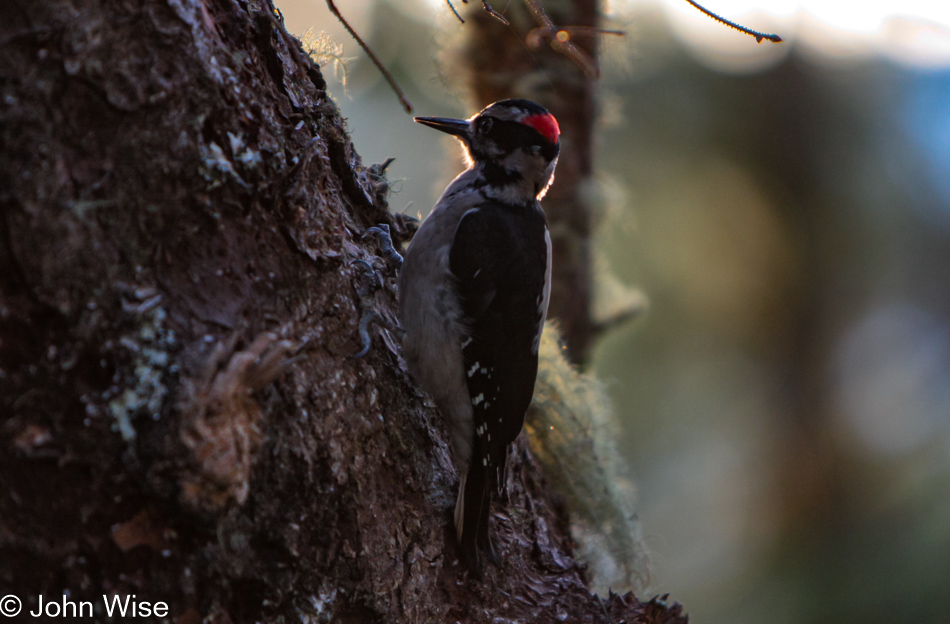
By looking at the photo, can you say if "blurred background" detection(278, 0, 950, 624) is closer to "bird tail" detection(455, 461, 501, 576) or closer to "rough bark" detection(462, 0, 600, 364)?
"rough bark" detection(462, 0, 600, 364)

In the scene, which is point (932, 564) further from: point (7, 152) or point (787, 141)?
point (7, 152)

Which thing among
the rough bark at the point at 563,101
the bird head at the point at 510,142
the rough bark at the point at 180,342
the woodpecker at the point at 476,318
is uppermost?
the rough bark at the point at 563,101

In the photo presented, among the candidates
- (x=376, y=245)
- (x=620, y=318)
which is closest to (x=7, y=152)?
(x=376, y=245)

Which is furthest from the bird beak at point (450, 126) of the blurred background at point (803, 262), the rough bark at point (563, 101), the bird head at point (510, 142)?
the blurred background at point (803, 262)

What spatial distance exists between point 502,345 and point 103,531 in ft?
4.63

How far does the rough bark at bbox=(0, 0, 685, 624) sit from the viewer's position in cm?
138

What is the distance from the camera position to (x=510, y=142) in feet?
9.37

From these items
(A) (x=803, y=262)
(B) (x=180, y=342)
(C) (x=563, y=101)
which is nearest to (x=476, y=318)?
(B) (x=180, y=342)

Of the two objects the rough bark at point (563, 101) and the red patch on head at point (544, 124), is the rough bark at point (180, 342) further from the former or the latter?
the rough bark at point (563, 101)

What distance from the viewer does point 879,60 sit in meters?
6.40

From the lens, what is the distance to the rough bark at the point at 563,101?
390cm

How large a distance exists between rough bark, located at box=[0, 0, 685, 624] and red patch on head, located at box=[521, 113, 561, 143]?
1.12 meters

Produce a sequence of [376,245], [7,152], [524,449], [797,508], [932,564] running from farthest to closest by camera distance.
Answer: [797,508] < [932,564] < [524,449] < [376,245] < [7,152]

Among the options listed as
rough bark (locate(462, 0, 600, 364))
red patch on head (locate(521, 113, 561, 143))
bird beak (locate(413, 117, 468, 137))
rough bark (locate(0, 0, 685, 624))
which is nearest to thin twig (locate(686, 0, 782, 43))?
rough bark (locate(0, 0, 685, 624))
